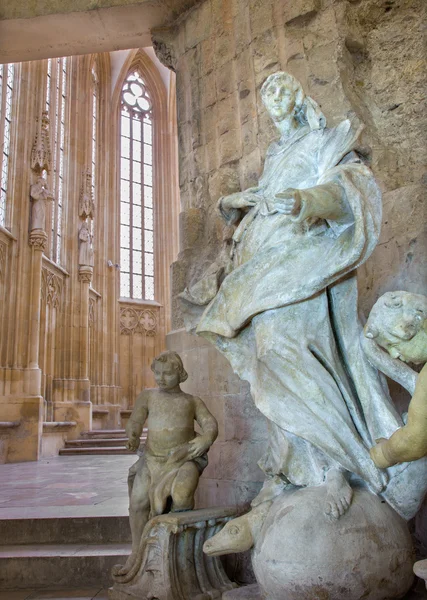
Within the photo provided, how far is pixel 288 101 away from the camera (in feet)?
8.67

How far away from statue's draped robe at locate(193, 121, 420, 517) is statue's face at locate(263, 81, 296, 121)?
0.62 feet

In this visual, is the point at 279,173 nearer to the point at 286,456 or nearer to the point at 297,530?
the point at 286,456

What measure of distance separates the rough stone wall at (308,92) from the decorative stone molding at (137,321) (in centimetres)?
1279

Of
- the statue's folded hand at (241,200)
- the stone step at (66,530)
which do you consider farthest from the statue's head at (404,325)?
the stone step at (66,530)

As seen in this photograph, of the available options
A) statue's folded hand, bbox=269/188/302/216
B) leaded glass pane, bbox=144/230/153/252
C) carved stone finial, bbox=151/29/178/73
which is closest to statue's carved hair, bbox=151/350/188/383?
statue's folded hand, bbox=269/188/302/216

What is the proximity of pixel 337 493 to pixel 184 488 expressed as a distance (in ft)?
3.37

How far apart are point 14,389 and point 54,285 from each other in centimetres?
349

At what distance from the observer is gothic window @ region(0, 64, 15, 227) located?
10.6m

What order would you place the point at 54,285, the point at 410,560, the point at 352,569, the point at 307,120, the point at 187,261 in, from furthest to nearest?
the point at 54,285 < the point at 187,261 < the point at 307,120 < the point at 410,560 < the point at 352,569

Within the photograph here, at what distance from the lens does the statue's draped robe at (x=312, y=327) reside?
218cm

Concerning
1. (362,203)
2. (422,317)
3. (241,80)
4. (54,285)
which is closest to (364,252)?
(362,203)

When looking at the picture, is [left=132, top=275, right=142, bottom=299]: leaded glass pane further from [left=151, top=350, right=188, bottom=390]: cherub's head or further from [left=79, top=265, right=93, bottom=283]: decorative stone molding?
[left=151, top=350, right=188, bottom=390]: cherub's head

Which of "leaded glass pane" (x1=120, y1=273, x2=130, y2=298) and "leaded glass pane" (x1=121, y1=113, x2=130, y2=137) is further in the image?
"leaded glass pane" (x1=121, y1=113, x2=130, y2=137)

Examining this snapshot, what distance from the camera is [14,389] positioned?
395 inches
